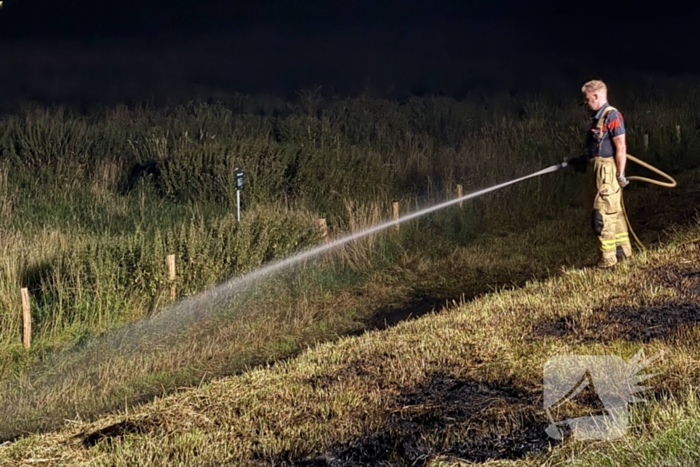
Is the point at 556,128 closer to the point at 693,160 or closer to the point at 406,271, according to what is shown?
the point at 693,160

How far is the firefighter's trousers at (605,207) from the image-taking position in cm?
852

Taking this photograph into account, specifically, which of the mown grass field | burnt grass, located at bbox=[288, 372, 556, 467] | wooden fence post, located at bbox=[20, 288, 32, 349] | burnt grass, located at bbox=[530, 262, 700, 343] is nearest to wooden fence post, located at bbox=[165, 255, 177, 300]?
the mown grass field

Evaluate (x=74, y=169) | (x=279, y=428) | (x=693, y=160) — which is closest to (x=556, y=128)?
(x=693, y=160)

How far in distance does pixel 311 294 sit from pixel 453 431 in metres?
5.53

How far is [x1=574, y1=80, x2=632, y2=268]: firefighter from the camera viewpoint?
8.43 m

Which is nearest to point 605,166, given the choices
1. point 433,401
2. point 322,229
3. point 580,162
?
point 580,162

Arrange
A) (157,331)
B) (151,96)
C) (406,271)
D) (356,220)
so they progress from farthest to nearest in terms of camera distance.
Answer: (151,96)
(356,220)
(406,271)
(157,331)

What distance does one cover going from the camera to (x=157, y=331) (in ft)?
28.5

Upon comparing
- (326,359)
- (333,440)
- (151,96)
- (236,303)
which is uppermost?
(151,96)

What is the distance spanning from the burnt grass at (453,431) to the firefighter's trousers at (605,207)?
3.65 meters

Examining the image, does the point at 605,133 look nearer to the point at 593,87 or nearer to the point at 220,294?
the point at 593,87

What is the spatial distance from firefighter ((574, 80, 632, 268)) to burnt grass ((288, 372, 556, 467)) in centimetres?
366

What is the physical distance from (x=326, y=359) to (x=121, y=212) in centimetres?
716

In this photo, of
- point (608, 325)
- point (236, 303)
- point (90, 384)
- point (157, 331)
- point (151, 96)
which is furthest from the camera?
point (151, 96)
